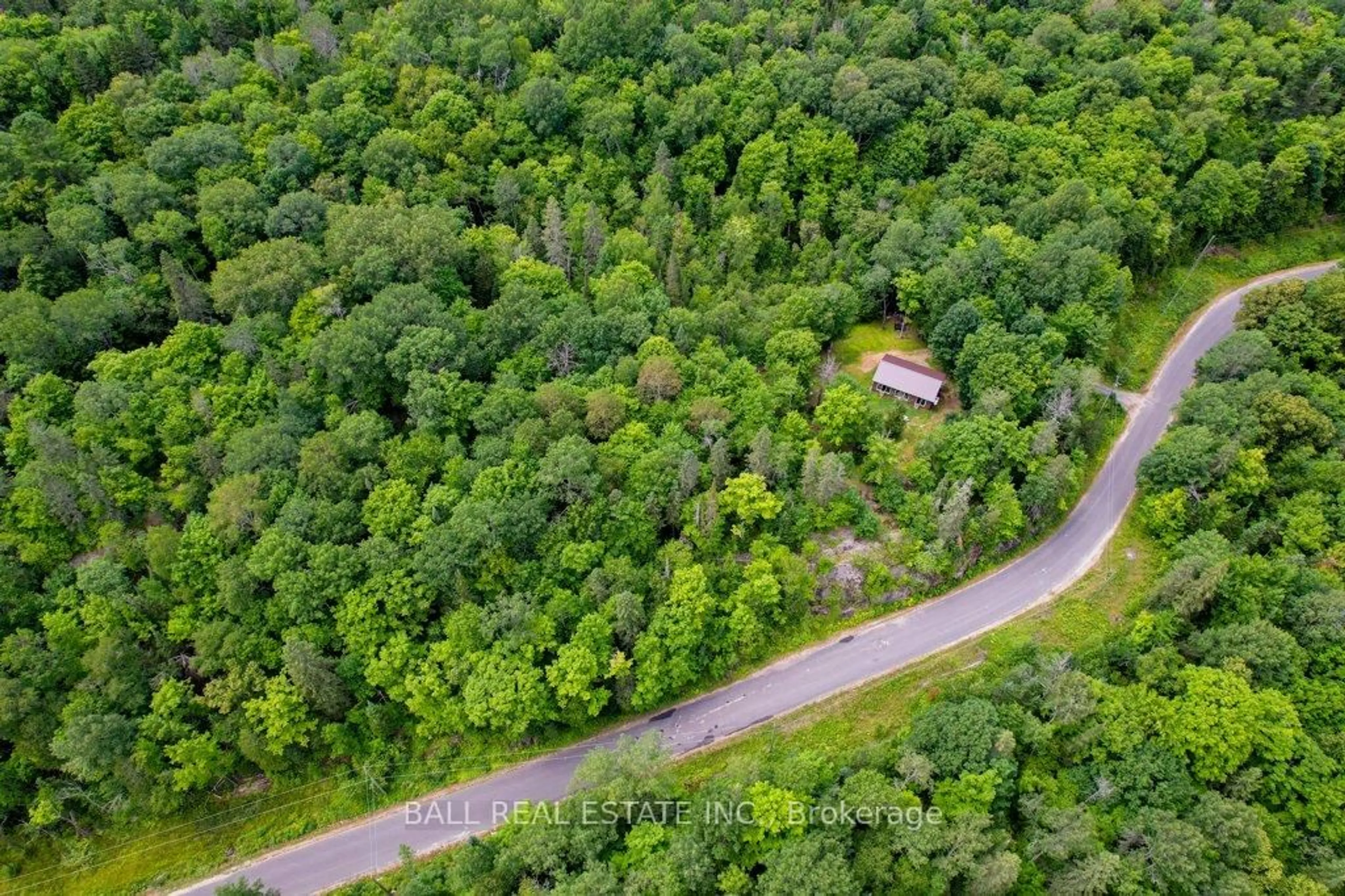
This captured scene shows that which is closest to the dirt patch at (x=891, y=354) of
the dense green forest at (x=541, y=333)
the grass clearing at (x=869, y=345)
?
the grass clearing at (x=869, y=345)

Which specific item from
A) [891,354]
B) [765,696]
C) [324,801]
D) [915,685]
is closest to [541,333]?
[891,354]

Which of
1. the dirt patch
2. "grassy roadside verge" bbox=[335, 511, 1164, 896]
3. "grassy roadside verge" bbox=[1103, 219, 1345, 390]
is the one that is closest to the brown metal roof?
the dirt patch

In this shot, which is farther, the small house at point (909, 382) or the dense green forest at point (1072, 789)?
the small house at point (909, 382)

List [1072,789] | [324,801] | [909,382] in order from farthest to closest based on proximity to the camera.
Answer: [909,382]
[324,801]
[1072,789]

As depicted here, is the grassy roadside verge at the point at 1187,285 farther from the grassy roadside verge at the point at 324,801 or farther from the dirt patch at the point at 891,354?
the grassy roadside verge at the point at 324,801

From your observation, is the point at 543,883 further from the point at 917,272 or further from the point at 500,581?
the point at 917,272

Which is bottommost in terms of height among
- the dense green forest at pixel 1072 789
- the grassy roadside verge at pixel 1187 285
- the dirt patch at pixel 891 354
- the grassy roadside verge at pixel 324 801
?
the grassy roadside verge at pixel 324 801

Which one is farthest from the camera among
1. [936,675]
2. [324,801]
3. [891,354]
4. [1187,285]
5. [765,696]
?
[1187,285]

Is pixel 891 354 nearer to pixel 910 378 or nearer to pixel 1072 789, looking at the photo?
pixel 910 378

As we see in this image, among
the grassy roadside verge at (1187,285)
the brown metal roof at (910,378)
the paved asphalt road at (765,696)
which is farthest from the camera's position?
the grassy roadside verge at (1187,285)
